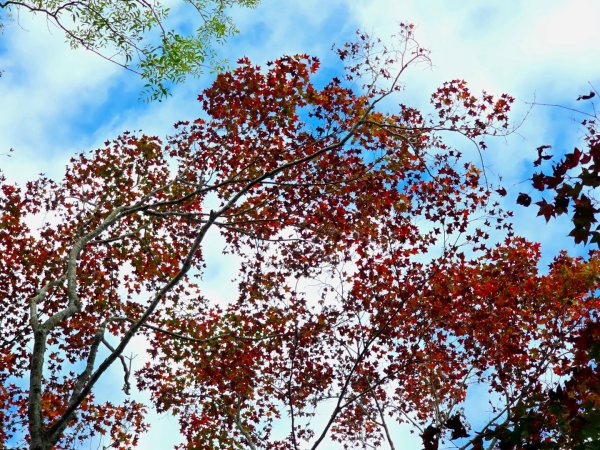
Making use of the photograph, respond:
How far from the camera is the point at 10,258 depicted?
1605 centimetres

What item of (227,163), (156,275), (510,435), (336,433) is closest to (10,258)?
(156,275)

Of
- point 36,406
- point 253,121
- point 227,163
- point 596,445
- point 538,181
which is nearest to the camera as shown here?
point 596,445

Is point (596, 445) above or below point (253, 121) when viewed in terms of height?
below

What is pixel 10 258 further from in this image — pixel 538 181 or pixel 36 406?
pixel 538 181

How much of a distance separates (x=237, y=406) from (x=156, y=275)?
442 centimetres

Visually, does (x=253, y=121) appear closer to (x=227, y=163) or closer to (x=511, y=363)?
(x=227, y=163)

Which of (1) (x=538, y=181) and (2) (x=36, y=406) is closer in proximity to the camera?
(1) (x=538, y=181)

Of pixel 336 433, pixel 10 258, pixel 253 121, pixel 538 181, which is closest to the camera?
pixel 538 181

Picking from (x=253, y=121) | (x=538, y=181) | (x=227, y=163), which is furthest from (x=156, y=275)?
(x=538, y=181)

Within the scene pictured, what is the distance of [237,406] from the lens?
15391mm

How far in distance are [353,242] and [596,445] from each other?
9842 millimetres

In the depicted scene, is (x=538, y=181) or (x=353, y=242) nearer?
(x=538, y=181)

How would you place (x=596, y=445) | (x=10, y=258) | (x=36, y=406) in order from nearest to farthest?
(x=596, y=445), (x=36, y=406), (x=10, y=258)

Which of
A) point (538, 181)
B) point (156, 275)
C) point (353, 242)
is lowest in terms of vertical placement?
point (538, 181)
